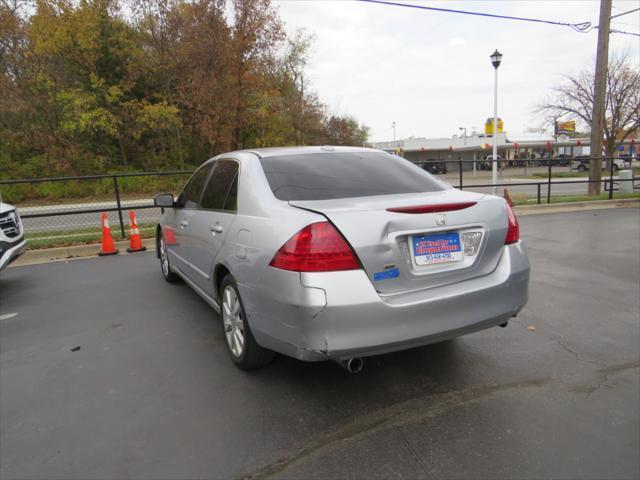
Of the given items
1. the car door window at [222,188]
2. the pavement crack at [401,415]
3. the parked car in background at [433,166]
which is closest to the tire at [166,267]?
the car door window at [222,188]

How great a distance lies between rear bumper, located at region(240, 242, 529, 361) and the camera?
252 cm

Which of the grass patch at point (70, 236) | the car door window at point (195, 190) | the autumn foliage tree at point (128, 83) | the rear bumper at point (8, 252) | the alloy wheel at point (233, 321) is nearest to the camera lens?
the alloy wheel at point (233, 321)

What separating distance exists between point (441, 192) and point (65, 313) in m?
4.27

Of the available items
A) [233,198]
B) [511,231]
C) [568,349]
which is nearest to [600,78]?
[568,349]

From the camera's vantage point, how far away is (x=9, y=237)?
589cm

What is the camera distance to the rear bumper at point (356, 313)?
252 centimetres

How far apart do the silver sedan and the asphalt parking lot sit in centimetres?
42

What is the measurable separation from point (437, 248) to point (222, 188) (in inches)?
79.7

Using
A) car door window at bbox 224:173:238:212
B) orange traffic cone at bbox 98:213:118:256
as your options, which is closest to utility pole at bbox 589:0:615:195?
orange traffic cone at bbox 98:213:118:256

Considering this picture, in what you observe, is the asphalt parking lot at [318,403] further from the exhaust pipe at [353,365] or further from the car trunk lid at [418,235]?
the car trunk lid at [418,235]

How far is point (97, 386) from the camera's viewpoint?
3.28 metres

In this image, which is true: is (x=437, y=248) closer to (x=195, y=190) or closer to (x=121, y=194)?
(x=195, y=190)

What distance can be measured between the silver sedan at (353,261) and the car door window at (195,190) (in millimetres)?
979

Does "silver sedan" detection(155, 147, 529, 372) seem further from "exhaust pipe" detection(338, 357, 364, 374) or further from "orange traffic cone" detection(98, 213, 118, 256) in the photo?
"orange traffic cone" detection(98, 213, 118, 256)
